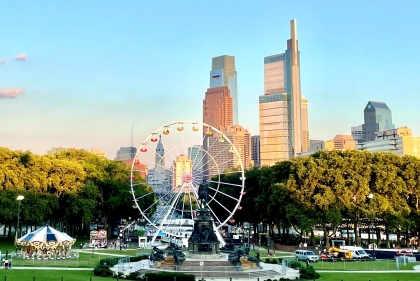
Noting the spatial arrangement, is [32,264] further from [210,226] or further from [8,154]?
[8,154]

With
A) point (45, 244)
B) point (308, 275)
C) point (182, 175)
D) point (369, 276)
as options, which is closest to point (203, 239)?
point (308, 275)

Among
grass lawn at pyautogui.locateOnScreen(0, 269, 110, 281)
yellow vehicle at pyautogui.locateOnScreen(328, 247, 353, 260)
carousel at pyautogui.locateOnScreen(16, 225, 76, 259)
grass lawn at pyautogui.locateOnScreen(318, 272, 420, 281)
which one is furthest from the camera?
yellow vehicle at pyautogui.locateOnScreen(328, 247, 353, 260)

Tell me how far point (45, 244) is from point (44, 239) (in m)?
0.59

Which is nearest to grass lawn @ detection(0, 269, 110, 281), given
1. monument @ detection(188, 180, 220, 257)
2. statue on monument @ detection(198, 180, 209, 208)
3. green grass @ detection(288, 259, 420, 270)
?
monument @ detection(188, 180, 220, 257)

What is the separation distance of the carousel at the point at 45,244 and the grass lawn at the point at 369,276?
28717mm

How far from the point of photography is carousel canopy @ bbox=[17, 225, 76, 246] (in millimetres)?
54469

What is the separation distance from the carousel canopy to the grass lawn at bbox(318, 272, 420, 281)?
28.7m

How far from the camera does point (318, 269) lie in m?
47.0

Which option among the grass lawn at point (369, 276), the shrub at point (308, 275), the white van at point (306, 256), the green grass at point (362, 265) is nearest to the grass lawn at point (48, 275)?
the shrub at point (308, 275)

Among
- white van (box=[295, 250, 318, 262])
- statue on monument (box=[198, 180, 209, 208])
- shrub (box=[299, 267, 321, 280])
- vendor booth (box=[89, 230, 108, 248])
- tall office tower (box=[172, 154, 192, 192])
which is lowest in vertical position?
shrub (box=[299, 267, 321, 280])

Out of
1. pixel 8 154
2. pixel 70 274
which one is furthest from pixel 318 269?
pixel 8 154

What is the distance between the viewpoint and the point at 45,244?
54750mm

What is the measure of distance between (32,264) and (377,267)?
32.7m

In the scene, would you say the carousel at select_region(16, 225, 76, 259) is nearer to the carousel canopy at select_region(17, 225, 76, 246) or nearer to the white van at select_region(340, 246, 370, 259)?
the carousel canopy at select_region(17, 225, 76, 246)
